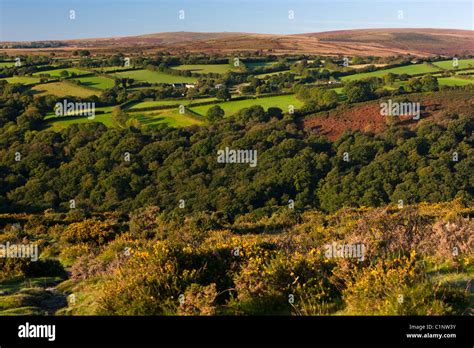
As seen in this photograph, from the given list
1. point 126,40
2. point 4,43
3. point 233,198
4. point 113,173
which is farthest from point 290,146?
point 126,40

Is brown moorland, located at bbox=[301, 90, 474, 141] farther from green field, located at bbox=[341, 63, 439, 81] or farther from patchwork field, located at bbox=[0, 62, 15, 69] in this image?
patchwork field, located at bbox=[0, 62, 15, 69]

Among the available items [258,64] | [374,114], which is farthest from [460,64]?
[258,64]

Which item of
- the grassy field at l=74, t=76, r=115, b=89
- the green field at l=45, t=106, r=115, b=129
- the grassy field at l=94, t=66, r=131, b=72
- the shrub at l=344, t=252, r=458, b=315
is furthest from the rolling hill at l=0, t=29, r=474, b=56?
the shrub at l=344, t=252, r=458, b=315

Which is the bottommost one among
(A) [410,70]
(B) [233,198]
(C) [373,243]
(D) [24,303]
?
(B) [233,198]

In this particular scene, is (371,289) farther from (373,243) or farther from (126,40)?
(126,40)

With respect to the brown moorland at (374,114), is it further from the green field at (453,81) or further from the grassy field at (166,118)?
the grassy field at (166,118)

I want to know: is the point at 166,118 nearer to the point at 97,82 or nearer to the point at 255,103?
the point at 255,103

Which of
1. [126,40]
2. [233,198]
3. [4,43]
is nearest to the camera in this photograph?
[233,198]
